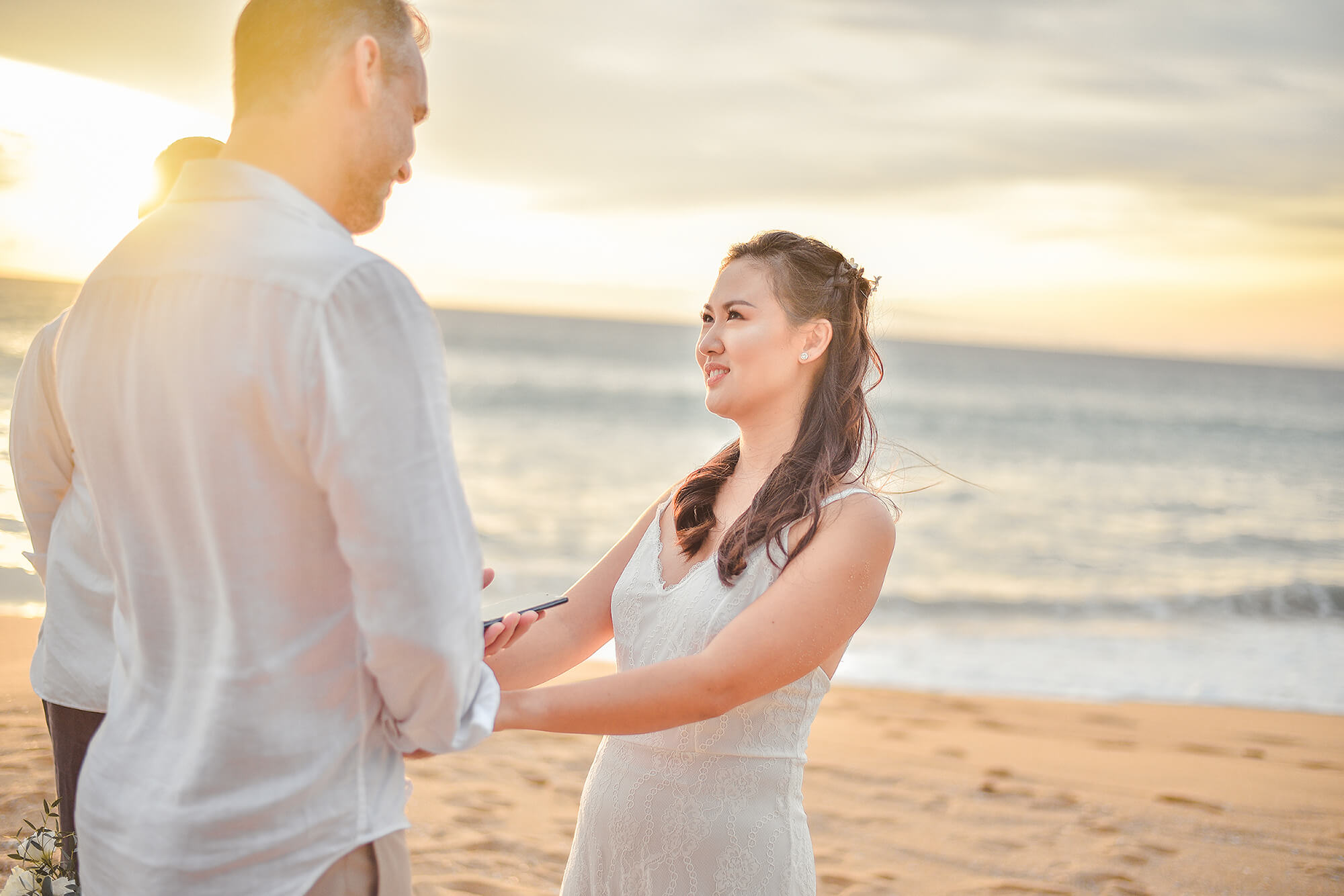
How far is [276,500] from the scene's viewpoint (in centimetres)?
129

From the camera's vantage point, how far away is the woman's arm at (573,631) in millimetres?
2510

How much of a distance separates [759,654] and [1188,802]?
5.21 metres

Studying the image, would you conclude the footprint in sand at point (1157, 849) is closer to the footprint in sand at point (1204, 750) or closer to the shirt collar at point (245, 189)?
the footprint in sand at point (1204, 750)

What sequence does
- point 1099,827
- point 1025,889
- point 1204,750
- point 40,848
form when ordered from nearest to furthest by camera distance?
1. point 40,848
2. point 1025,889
3. point 1099,827
4. point 1204,750

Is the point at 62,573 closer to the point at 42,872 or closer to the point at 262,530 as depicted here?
the point at 42,872

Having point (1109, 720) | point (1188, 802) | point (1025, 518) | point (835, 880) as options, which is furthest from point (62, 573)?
point (1025, 518)

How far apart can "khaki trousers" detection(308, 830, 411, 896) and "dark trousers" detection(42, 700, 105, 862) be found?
60.6 inches

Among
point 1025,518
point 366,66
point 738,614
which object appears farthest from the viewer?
point 1025,518

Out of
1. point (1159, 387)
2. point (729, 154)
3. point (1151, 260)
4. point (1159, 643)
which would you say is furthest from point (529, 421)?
point (1159, 387)

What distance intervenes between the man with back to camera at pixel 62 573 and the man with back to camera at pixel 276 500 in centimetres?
127

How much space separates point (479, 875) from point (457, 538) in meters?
3.80

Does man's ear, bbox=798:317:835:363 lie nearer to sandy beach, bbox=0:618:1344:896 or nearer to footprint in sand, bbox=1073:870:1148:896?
sandy beach, bbox=0:618:1344:896

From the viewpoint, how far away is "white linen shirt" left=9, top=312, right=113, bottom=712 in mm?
2553

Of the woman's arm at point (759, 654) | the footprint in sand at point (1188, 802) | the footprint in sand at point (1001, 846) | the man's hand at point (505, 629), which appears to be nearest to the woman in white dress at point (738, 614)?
the woman's arm at point (759, 654)
